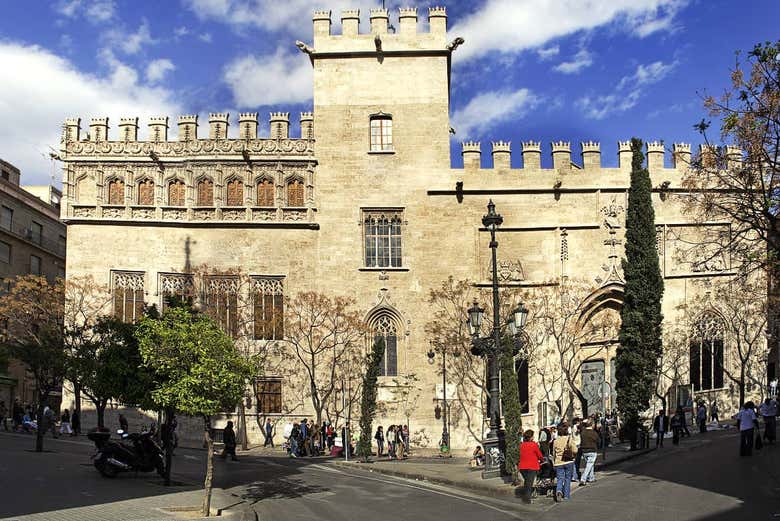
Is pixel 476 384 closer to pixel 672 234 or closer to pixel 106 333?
pixel 672 234

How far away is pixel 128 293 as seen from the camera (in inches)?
1358

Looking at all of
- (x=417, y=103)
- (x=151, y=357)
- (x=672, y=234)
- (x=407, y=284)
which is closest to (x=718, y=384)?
(x=672, y=234)

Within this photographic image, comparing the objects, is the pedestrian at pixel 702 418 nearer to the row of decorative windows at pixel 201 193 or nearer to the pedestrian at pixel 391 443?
the pedestrian at pixel 391 443

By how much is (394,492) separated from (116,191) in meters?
22.5

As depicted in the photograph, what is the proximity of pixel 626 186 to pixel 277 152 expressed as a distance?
603 inches

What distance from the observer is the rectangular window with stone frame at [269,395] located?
33656 mm

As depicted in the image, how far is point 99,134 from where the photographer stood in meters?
→ 35.7

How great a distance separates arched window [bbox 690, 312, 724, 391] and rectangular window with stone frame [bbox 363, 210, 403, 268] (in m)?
13.3

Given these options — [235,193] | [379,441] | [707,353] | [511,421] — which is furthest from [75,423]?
[707,353]

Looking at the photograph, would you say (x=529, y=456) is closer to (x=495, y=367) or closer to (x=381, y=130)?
(x=495, y=367)

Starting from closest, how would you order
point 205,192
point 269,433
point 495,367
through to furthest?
point 495,367 < point 269,433 < point 205,192

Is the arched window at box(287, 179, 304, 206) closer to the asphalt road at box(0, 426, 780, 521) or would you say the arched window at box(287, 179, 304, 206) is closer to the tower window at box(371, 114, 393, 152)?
the tower window at box(371, 114, 393, 152)

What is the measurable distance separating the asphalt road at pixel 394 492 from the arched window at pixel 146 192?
14.2 meters

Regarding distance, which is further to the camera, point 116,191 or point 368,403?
point 116,191
